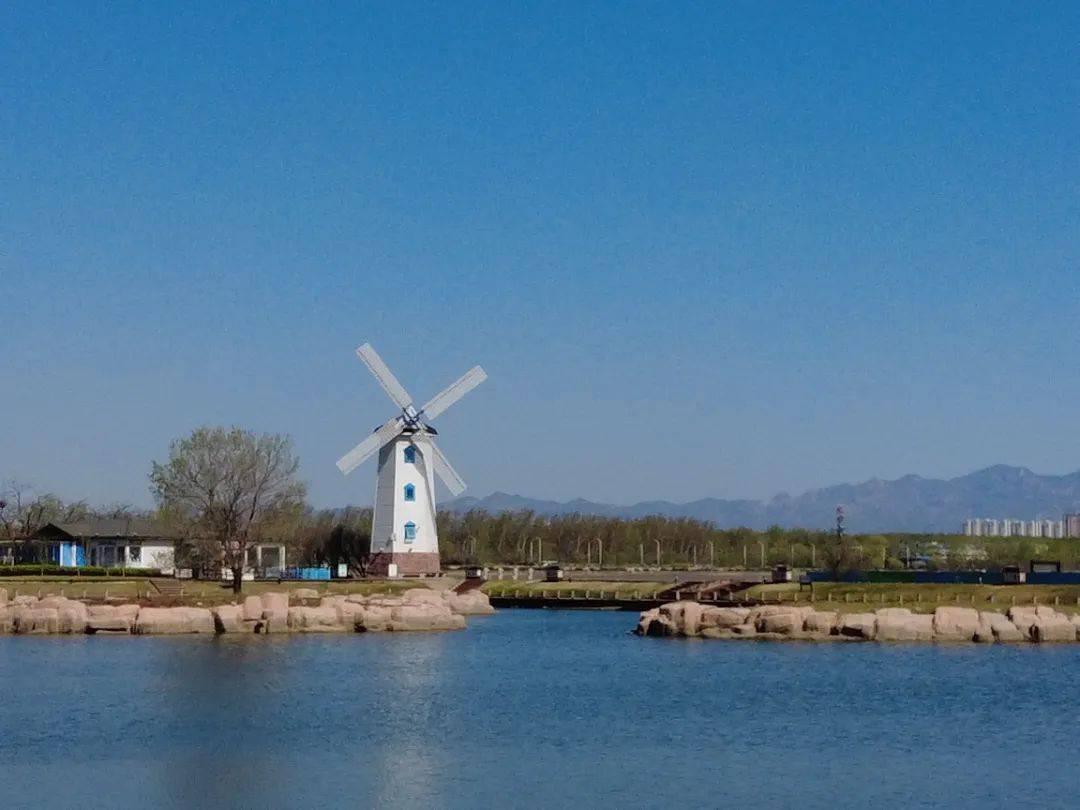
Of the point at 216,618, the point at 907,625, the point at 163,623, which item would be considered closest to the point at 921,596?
the point at 907,625

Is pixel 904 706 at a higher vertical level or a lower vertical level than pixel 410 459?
lower

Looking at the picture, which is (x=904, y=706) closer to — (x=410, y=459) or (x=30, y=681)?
(x=30, y=681)

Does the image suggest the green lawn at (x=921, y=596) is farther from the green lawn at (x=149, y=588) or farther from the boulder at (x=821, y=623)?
the green lawn at (x=149, y=588)

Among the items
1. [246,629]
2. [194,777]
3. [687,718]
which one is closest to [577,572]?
[246,629]

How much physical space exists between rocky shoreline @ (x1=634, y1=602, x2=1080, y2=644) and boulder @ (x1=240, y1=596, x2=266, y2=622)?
1739 cm

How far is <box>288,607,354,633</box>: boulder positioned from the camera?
62094 mm

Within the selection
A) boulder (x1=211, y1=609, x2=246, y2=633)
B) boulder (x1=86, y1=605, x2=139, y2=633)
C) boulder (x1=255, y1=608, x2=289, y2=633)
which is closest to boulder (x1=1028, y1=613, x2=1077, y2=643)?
boulder (x1=255, y1=608, x2=289, y2=633)

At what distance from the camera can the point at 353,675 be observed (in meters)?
47.7

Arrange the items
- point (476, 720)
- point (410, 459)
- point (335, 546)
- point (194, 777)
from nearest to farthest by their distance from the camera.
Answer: point (194, 777), point (476, 720), point (410, 459), point (335, 546)

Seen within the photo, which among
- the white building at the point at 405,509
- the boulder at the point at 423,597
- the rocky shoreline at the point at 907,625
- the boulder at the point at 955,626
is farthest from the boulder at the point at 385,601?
the boulder at the point at 955,626

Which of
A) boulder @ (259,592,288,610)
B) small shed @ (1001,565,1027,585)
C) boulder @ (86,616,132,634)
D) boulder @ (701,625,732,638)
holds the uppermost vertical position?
small shed @ (1001,565,1027,585)

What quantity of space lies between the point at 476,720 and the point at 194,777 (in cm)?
956

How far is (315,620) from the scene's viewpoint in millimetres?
62781

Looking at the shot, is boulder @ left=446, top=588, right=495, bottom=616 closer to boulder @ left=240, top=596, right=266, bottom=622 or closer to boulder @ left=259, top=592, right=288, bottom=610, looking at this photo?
boulder @ left=259, top=592, right=288, bottom=610
